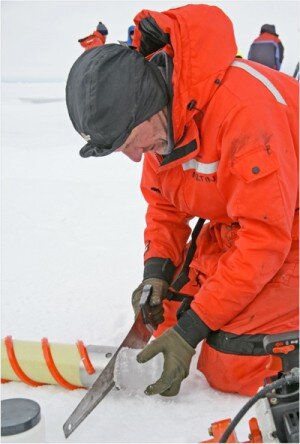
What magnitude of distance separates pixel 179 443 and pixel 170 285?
2.61 ft

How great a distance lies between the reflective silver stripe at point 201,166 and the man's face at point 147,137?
4.9 inches

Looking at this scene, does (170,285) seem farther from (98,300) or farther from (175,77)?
(175,77)

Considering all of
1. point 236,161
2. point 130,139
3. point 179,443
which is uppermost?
point 130,139

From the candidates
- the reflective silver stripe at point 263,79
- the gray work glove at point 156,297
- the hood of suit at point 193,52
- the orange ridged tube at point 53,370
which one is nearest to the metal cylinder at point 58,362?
the orange ridged tube at point 53,370

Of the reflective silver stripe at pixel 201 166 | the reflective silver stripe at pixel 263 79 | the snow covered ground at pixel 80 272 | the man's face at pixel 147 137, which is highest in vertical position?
the reflective silver stripe at pixel 263 79

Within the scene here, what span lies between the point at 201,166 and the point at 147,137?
0.22 metres

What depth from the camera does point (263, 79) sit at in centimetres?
190

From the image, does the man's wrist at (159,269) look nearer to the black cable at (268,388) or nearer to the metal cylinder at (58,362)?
the metal cylinder at (58,362)

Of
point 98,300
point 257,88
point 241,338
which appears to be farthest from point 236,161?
point 98,300

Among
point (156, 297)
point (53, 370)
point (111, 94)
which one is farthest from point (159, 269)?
point (111, 94)

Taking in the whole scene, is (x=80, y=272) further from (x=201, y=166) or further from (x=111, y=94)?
(x=111, y=94)

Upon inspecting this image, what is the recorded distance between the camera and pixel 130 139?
181 cm

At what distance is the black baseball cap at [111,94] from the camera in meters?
1.64

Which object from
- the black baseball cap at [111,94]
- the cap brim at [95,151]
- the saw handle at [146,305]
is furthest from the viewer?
the saw handle at [146,305]
